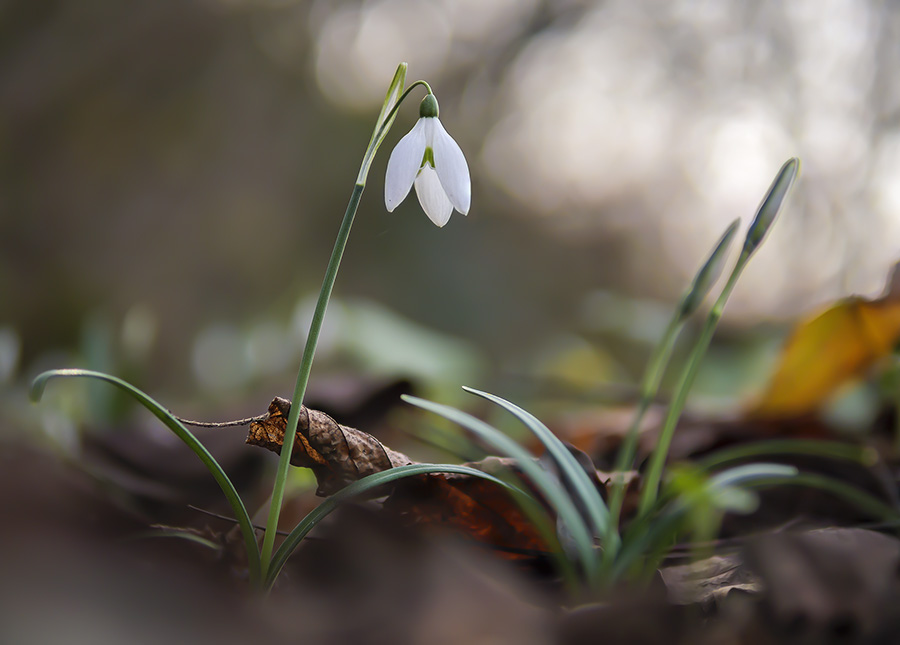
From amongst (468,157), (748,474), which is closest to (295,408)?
(748,474)

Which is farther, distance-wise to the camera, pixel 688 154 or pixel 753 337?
pixel 688 154

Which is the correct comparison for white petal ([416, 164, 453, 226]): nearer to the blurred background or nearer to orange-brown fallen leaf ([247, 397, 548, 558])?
orange-brown fallen leaf ([247, 397, 548, 558])

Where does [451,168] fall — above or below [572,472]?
above

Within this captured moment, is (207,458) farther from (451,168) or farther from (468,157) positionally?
(468,157)

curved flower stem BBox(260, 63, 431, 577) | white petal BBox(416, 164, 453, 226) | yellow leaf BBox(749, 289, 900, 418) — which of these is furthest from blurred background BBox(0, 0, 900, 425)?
curved flower stem BBox(260, 63, 431, 577)

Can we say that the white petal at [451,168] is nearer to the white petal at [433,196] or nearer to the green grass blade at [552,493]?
the white petal at [433,196]

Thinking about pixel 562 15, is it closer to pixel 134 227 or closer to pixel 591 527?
pixel 134 227

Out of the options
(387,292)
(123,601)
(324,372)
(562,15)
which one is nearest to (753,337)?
(324,372)
